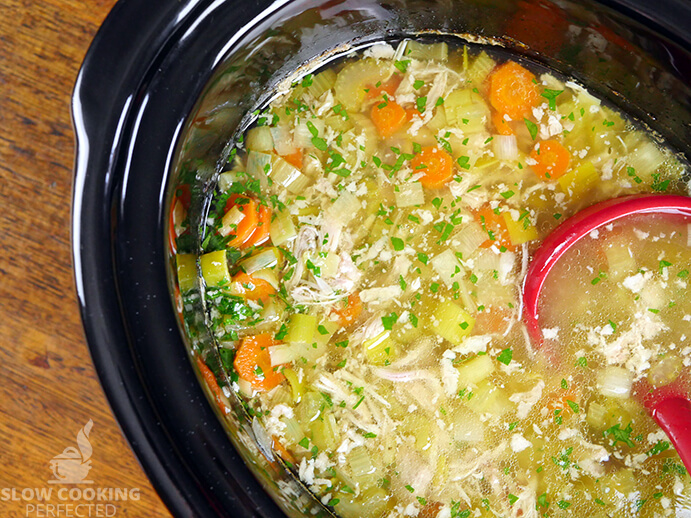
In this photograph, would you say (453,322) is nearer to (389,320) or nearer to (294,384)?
(389,320)

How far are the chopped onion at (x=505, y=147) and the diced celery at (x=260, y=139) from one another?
57 cm

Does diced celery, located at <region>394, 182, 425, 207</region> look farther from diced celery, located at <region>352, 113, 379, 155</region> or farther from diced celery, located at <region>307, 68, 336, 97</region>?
diced celery, located at <region>307, 68, 336, 97</region>

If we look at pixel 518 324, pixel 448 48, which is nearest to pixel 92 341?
pixel 518 324

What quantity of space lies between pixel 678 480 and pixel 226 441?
3.65 ft

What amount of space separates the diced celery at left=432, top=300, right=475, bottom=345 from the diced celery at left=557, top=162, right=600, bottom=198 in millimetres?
403

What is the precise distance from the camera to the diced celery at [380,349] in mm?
1264

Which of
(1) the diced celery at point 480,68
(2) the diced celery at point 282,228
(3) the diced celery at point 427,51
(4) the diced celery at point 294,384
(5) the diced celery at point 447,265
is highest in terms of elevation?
(3) the diced celery at point 427,51

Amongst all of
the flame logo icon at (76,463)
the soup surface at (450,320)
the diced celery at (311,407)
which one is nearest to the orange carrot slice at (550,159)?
the soup surface at (450,320)

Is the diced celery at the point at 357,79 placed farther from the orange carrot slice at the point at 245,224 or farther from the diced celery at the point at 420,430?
the diced celery at the point at 420,430

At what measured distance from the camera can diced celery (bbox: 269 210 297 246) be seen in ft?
4.19

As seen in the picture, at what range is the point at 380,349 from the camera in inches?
49.8

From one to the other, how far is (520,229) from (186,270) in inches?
32.0

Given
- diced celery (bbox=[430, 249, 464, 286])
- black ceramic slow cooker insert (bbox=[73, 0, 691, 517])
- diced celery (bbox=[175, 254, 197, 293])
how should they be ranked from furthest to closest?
diced celery (bbox=[430, 249, 464, 286]), diced celery (bbox=[175, 254, 197, 293]), black ceramic slow cooker insert (bbox=[73, 0, 691, 517])

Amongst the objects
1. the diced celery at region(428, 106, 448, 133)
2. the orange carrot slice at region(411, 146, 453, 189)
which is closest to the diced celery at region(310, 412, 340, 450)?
the orange carrot slice at region(411, 146, 453, 189)
